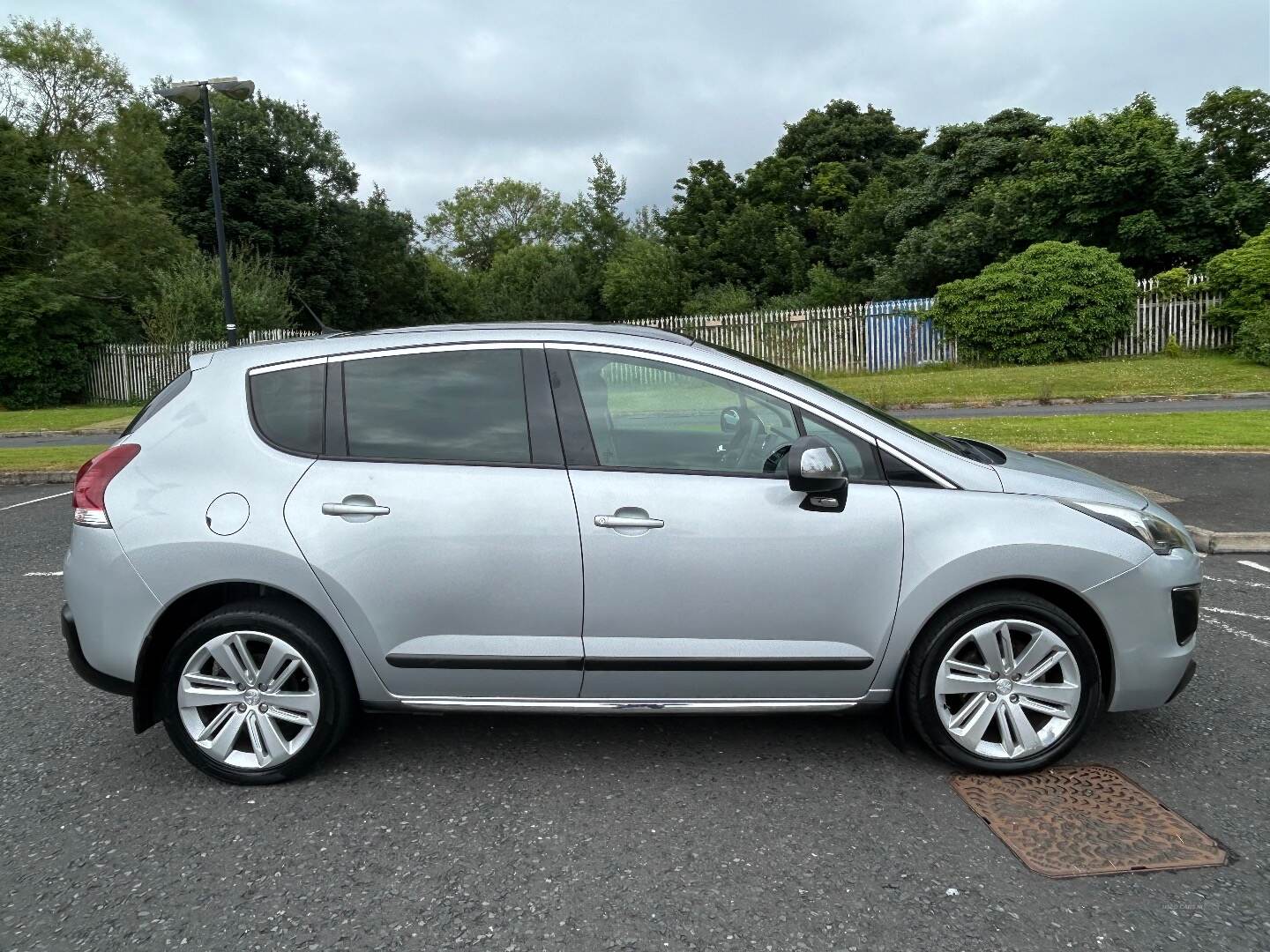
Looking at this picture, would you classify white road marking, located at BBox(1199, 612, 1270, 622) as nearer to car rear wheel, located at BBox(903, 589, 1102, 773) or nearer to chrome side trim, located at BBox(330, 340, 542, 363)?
car rear wheel, located at BBox(903, 589, 1102, 773)

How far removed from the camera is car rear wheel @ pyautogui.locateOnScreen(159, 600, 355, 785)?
3.51 metres

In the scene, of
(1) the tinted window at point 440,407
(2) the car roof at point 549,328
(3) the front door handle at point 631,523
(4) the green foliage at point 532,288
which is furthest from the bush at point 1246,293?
(1) the tinted window at point 440,407

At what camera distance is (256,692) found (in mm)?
3547

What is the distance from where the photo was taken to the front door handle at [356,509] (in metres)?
3.47

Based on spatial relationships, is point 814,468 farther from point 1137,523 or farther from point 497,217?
point 497,217

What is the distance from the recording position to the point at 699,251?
41812 mm

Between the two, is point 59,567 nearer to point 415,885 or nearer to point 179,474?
point 179,474

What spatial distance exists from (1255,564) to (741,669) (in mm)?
5331

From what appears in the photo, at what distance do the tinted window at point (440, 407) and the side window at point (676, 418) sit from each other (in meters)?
0.29

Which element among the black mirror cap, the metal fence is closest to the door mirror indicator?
the black mirror cap

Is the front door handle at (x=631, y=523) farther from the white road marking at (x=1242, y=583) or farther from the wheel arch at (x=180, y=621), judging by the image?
the white road marking at (x=1242, y=583)

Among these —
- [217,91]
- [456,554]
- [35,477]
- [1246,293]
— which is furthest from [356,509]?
[1246,293]

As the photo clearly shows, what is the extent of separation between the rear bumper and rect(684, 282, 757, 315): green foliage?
93.3ft

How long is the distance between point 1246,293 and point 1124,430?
12.8 meters
